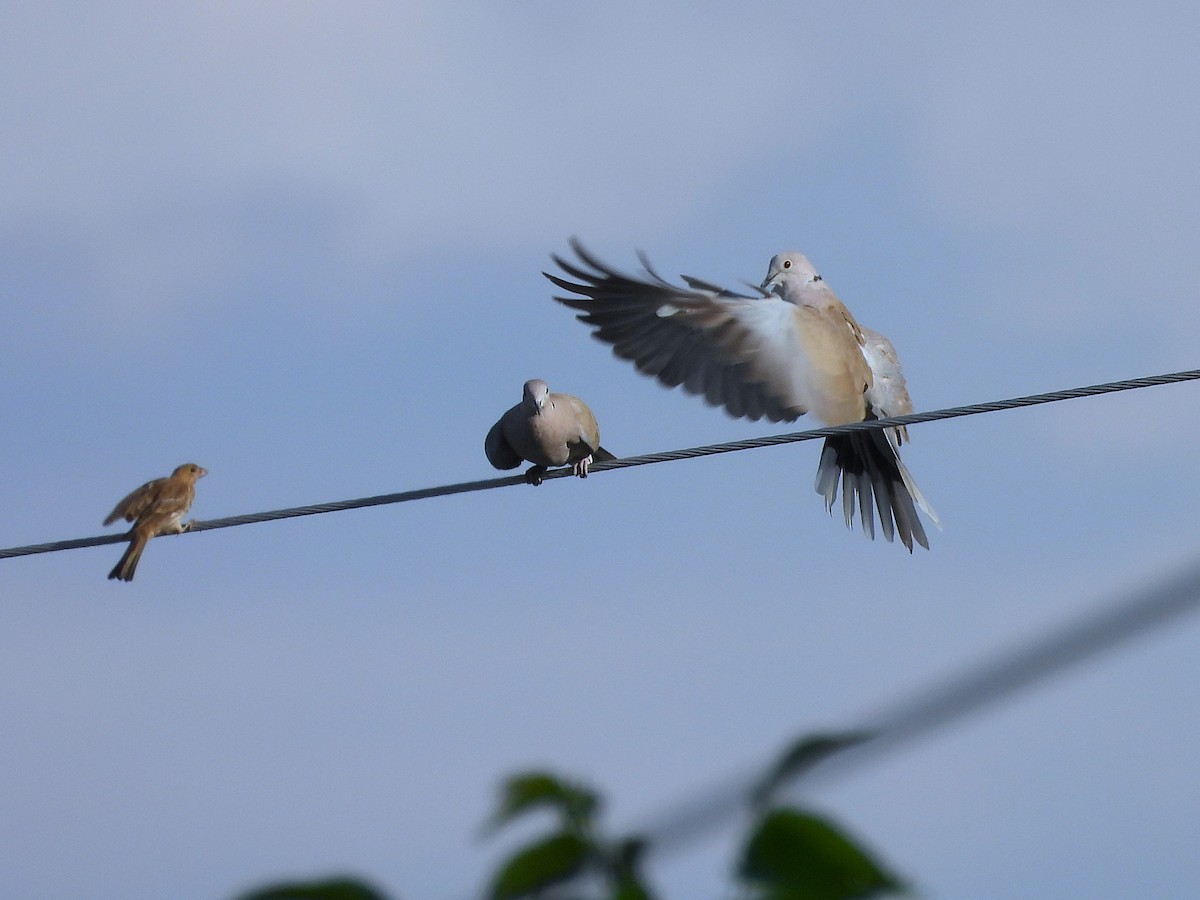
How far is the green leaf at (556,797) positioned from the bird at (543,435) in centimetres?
735

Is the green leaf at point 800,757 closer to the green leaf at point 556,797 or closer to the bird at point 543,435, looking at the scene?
the green leaf at point 556,797

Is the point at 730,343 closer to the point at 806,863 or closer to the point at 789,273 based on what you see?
the point at 789,273

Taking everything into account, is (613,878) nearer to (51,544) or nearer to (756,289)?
(51,544)

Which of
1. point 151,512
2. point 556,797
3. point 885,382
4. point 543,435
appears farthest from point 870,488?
point 556,797

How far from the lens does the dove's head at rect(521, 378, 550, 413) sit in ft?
29.0

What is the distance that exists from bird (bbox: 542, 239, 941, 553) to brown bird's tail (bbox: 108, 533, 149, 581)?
2749mm

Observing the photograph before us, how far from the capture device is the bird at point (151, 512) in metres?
8.76

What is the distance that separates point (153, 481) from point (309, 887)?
27.7 ft

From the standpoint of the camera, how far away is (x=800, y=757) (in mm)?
1167

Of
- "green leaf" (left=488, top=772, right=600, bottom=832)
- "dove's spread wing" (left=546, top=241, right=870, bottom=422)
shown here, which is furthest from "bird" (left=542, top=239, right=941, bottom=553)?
"green leaf" (left=488, top=772, right=600, bottom=832)

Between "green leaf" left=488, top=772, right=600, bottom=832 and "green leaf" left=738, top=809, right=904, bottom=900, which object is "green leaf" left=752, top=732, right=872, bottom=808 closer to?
"green leaf" left=738, top=809, right=904, bottom=900

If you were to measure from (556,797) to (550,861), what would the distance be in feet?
0.16

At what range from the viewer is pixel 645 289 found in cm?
954

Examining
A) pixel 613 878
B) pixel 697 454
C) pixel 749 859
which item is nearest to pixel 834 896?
pixel 749 859
